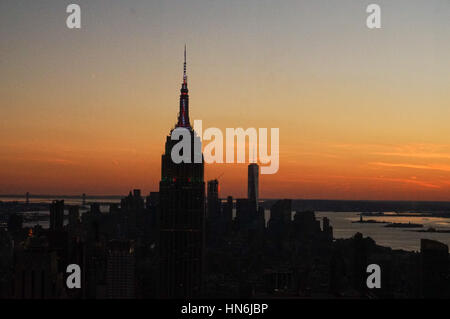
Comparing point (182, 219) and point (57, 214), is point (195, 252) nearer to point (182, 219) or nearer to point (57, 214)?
point (182, 219)

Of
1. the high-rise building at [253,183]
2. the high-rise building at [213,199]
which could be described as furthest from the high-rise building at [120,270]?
the high-rise building at [253,183]

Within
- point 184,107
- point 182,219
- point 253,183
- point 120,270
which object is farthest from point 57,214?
point 253,183

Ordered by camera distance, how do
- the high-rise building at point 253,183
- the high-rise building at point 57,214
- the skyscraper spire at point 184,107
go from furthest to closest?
the skyscraper spire at point 184,107 → the high-rise building at point 253,183 → the high-rise building at point 57,214

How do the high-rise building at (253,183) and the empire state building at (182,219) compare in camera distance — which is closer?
the high-rise building at (253,183)

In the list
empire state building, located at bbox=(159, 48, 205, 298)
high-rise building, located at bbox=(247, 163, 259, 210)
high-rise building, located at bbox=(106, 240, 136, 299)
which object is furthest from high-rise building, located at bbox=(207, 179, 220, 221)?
high-rise building, located at bbox=(106, 240, 136, 299)

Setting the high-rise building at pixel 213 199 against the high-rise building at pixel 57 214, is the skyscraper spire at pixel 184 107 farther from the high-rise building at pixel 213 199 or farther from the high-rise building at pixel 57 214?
the high-rise building at pixel 57 214

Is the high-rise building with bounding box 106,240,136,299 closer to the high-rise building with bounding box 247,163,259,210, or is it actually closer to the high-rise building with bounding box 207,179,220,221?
the high-rise building with bounding box 207,179,220,221

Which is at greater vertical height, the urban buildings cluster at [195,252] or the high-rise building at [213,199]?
the high-rise building at [213,199]
